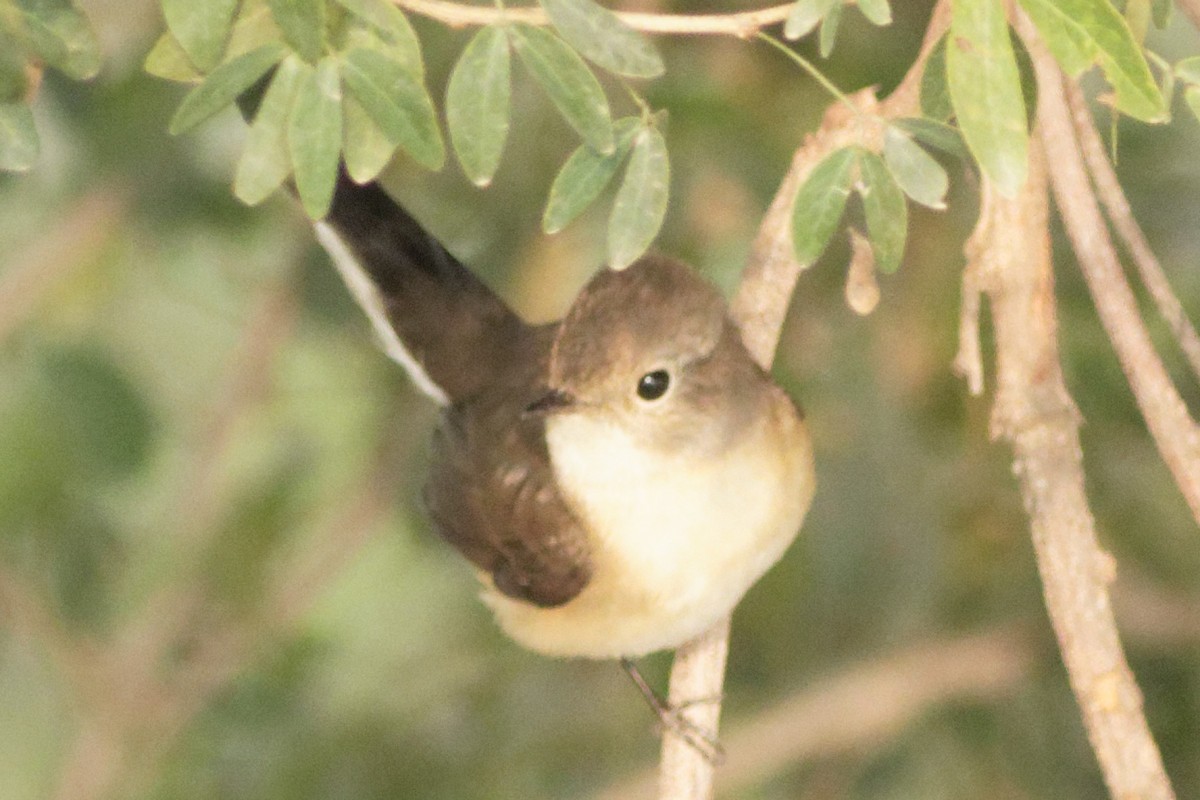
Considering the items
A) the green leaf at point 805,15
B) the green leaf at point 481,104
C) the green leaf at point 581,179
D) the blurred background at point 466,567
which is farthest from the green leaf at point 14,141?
the blurred background at point 466,567

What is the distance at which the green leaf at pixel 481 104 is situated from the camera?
2.12 metres

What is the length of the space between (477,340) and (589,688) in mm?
1339

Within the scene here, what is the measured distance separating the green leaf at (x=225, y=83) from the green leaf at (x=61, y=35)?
0.14 metres

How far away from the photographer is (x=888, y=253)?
2.27 meters

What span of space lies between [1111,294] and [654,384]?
858mm

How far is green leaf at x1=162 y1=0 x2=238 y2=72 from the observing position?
2016mm

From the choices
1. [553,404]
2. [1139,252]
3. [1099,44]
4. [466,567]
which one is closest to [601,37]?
[1099,44]

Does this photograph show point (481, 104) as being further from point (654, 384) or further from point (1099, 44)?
point (654, 384)

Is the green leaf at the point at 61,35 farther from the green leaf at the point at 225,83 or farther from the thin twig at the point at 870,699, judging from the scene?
the thin twig at the point at 870,699

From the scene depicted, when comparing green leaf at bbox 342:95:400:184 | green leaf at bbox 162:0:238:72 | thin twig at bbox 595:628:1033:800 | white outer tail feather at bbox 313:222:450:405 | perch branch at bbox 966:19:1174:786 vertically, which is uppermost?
green leaf at bbox 162:0:238:72

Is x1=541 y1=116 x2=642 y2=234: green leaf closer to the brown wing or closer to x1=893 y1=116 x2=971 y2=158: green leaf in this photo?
x1=893 y1=116 x2=971 y2=158: green leaf

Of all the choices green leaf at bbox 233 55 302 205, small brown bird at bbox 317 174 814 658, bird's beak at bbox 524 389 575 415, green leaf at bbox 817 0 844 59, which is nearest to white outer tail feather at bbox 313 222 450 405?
small brown bird at bbox 317 174 814 658

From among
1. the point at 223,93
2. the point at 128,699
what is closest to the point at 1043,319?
the point at 223,93

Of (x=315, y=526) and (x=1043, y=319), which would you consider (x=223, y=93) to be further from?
(x=315, y=526)
